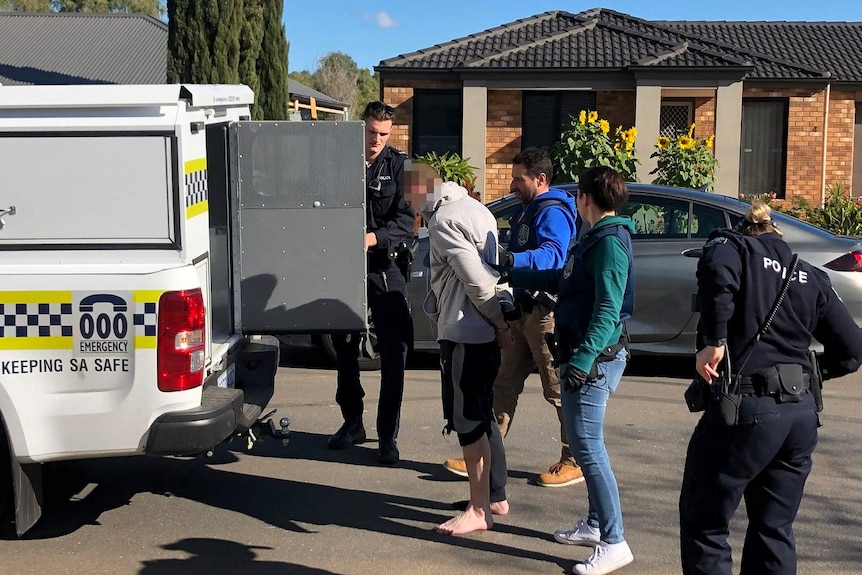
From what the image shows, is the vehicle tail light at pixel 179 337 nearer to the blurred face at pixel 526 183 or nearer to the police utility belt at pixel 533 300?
the police utility belt at pixel 533 300

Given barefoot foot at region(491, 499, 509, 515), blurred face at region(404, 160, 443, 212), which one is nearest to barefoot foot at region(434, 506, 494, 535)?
barefoot foot at region(491, 499, 509, 515)

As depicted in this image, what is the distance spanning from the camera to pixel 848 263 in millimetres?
8016

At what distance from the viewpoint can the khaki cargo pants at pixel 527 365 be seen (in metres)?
5.56

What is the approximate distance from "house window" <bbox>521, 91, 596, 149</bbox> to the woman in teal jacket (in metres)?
14.8

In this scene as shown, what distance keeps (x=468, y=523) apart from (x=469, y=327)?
3.13 ft

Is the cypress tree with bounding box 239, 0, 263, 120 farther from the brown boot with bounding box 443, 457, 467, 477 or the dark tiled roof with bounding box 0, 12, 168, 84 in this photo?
the brown boot with bounding box 443, 457, 467, 477

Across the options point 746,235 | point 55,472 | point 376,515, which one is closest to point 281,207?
point 376,515

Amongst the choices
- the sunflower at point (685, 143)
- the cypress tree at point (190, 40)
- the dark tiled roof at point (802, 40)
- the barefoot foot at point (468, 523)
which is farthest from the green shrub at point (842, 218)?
the cypress tree at point (190, 40)

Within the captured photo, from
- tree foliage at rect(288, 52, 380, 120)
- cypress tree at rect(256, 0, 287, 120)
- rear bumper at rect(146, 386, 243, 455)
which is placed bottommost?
rear bumper at rect(146, 386, 243, 455)

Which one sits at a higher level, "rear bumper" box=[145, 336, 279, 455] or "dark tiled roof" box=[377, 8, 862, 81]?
"dark tiled roof" box=[377, 8, 862, 81]

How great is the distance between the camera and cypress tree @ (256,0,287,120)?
64.2 feet

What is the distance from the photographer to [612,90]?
1867cm

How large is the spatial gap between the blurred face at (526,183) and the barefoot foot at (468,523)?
164 centimetres

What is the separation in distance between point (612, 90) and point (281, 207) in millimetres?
14191
